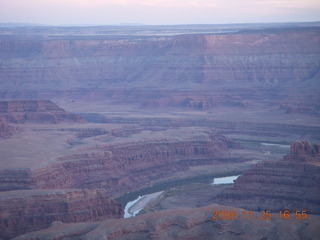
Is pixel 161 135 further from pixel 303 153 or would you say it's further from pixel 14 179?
pixel 303 153

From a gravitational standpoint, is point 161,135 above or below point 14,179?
below

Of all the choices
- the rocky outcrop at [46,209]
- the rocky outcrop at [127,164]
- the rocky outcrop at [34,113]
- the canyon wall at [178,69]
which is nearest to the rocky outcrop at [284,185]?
the rocky outcrop at [46,209]

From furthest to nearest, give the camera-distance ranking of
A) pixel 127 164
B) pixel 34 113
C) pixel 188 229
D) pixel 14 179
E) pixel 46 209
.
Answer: pixel 34 113 → pixel 127 164 → pixel 14 179 → pixel 46 209 → pixel 188 229

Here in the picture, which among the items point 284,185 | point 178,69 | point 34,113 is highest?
point 178,69

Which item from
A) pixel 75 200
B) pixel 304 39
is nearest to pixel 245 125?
pixel 304 39

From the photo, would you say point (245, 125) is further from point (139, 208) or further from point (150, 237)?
point (150, 237)

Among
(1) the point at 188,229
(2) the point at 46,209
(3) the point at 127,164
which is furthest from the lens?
(3) the point at 127,164

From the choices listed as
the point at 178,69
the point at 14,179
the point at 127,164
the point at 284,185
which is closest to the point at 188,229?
the point at 284,185
